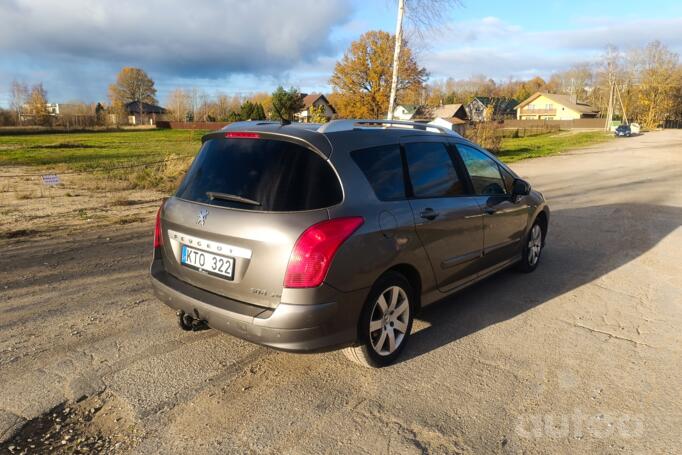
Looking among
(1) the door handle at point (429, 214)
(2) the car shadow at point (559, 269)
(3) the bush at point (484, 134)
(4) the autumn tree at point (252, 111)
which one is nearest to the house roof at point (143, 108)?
(4) the autumn tree at point (252, 111)

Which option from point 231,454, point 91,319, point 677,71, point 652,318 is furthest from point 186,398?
point 677,71

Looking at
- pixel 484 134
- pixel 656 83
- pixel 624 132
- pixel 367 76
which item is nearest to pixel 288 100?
pixel 367 76

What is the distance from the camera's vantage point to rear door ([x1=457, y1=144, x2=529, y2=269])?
4.58 metres

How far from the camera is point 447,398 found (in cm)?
313

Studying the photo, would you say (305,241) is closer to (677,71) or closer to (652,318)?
(652,318)

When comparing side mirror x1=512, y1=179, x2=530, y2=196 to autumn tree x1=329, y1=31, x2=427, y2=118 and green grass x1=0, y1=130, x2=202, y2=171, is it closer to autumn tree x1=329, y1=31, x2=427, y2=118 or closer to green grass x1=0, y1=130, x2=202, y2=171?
green grass x1=0, y1=130, x2=202, y2=171

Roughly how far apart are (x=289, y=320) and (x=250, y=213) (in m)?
0.72

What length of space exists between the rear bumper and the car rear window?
2.04ft

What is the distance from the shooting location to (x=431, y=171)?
4.01 metres

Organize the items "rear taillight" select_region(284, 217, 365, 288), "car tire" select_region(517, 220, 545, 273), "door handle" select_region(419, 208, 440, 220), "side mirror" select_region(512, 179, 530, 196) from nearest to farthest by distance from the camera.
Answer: "rear taillight" select_region(284, 217, 365, 288) → "door handle" select_region(419, 208, 440, 220) → "side mirror" select_region(512, 179, 530, 196) → "car tire" select_region(517, 220, 545, 273)

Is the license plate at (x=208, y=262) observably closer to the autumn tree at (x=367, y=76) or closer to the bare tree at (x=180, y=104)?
the autumn tree at (x=367, y=76)

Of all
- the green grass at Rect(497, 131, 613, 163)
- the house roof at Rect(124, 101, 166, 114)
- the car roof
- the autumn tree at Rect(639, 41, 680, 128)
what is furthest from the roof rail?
the house roof at Rect(124, 101, 166, 114)

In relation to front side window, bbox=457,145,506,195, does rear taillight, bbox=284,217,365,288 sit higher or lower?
lower

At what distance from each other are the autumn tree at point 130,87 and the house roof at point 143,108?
1.74 m
